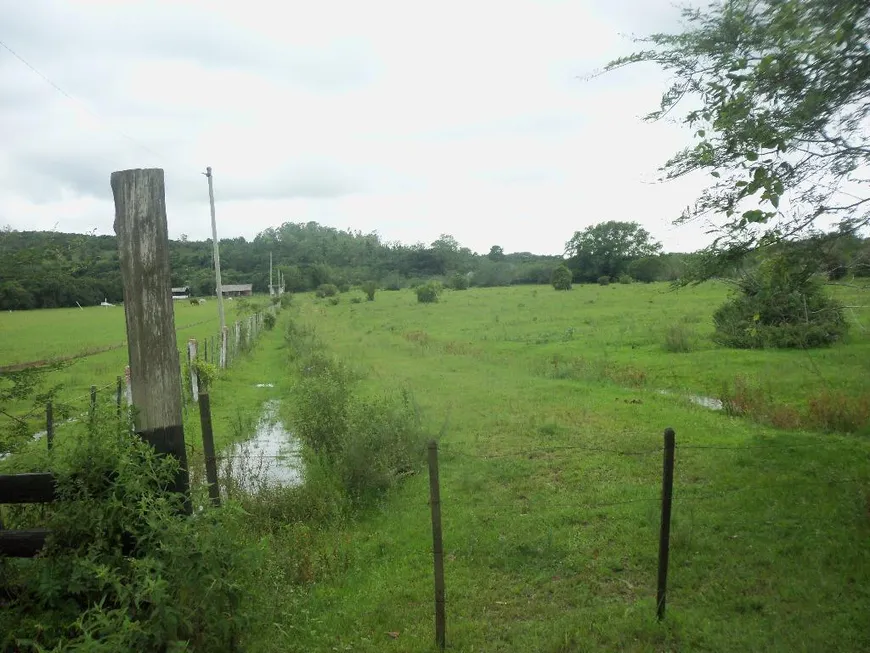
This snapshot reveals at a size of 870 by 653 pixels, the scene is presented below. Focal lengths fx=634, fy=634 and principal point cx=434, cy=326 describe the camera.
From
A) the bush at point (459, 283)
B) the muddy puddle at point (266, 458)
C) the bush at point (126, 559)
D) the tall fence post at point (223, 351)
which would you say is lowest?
the muddy puddle at point (266, 458)

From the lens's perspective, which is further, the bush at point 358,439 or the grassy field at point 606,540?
the bush at point 358,439

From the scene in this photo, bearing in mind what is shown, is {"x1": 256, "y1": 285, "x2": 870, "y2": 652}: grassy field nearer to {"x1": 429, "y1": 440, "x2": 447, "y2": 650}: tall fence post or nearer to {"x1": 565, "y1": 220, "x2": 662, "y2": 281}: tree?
{"x1": 429, "y1": 440, "x2": 447, "y2": 650}: tall fence post

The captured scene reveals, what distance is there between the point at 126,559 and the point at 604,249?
4829cm

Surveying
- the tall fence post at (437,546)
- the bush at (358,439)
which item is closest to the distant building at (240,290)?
the bush at (358,439)

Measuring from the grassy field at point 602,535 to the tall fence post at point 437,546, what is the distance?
0.18 metres

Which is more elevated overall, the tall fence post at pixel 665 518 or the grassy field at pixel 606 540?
the tall fence post at pixel 665 518

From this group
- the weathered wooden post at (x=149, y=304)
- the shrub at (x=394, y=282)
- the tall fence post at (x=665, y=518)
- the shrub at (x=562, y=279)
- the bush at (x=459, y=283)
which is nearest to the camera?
the weathered wooden post at (x=149, y=304)

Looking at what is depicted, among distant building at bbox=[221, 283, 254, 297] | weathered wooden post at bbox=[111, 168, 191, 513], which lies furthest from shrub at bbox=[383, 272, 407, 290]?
weathered wooden post at bbox=[111, 168, 191, 513]

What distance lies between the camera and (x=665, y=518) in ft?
15.7

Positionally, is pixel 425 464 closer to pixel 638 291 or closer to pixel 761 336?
pixel 761 336

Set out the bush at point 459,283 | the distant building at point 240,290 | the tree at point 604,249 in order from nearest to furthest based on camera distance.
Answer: the tree at point 604,249 → the bush at point 459,283 → the distant building at point 240,290

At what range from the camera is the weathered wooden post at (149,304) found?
12.0ft

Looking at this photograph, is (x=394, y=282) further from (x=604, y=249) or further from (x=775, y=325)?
(x=775, y=325)

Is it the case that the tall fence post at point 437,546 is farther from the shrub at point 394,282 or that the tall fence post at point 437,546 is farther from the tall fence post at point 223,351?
the shrub at point 394,282
